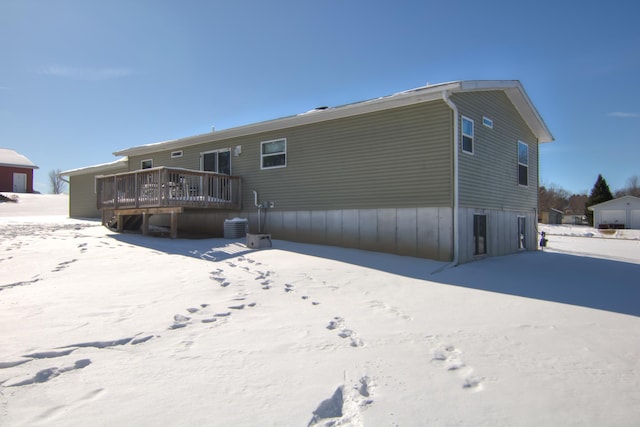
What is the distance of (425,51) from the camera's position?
12812 mm

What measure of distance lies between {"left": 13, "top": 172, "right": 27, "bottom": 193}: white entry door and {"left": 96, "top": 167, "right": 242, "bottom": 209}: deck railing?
28.5 metres

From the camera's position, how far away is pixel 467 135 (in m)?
9.91

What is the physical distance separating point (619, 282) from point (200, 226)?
12.1m

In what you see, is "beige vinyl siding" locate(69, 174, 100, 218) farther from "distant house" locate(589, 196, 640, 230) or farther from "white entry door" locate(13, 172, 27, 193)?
"distant house" locate(589, 196, 640, 230)

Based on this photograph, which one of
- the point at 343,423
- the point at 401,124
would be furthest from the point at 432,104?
the point at 343,423

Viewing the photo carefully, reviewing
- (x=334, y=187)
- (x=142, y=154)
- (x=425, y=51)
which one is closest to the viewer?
(x=334, y=187)

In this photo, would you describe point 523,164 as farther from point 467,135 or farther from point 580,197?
point 580,197

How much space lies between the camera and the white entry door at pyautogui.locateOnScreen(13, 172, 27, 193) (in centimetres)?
3500

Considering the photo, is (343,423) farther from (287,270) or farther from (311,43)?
(311,43)

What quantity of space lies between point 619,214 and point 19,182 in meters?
56.3

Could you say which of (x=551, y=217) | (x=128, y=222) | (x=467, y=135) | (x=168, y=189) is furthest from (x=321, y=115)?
(x=551, y=217)

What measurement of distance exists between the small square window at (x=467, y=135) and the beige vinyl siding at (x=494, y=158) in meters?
0.14

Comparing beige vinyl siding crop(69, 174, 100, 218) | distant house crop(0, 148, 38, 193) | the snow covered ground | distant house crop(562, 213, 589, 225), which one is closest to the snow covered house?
the snow covered ground

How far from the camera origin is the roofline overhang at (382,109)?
9234 millimetres
